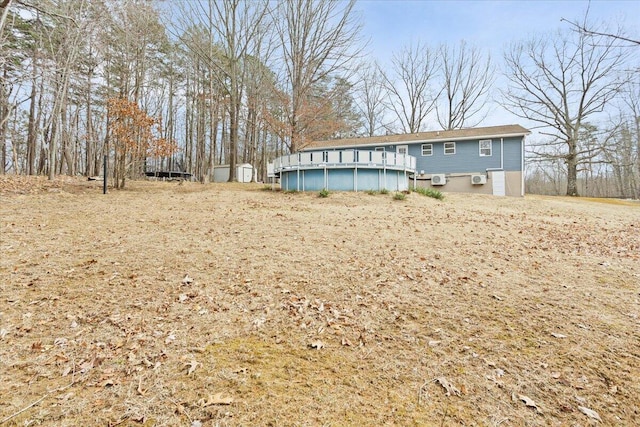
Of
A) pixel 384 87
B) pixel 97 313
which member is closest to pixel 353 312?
pixel 97 313

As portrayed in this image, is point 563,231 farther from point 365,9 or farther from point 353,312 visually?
point 365,9

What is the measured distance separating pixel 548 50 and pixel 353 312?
30683mm

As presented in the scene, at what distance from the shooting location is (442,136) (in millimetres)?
18953

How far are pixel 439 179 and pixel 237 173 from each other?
41.5 feet

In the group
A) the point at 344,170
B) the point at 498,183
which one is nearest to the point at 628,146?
the point at 498,183

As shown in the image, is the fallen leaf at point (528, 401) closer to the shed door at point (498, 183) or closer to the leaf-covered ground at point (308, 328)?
the leaf-covered ground at point (308, 328)

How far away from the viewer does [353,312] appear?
11.5 feet

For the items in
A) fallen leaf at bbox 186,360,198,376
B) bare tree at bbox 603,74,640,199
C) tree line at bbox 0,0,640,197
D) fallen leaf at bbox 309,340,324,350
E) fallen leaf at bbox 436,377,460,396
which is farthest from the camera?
bare tree at bbox 603,74,640,199

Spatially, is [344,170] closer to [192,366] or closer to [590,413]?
[192,366]

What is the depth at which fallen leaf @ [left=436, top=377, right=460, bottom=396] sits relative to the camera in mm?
2277

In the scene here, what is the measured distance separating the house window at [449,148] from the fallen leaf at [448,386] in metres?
18.6

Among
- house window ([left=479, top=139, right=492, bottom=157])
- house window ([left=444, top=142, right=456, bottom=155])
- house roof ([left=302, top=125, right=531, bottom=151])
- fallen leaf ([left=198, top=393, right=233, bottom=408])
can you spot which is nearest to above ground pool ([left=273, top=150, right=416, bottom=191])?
house roof ([left=302, top=125, right=531, bottom=151])

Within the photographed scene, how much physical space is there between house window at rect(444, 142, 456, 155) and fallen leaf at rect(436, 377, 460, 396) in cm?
1856

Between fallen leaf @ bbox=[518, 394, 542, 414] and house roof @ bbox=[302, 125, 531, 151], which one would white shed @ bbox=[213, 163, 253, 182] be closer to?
house roof @ bbox=[302, 125, 531, 151]
